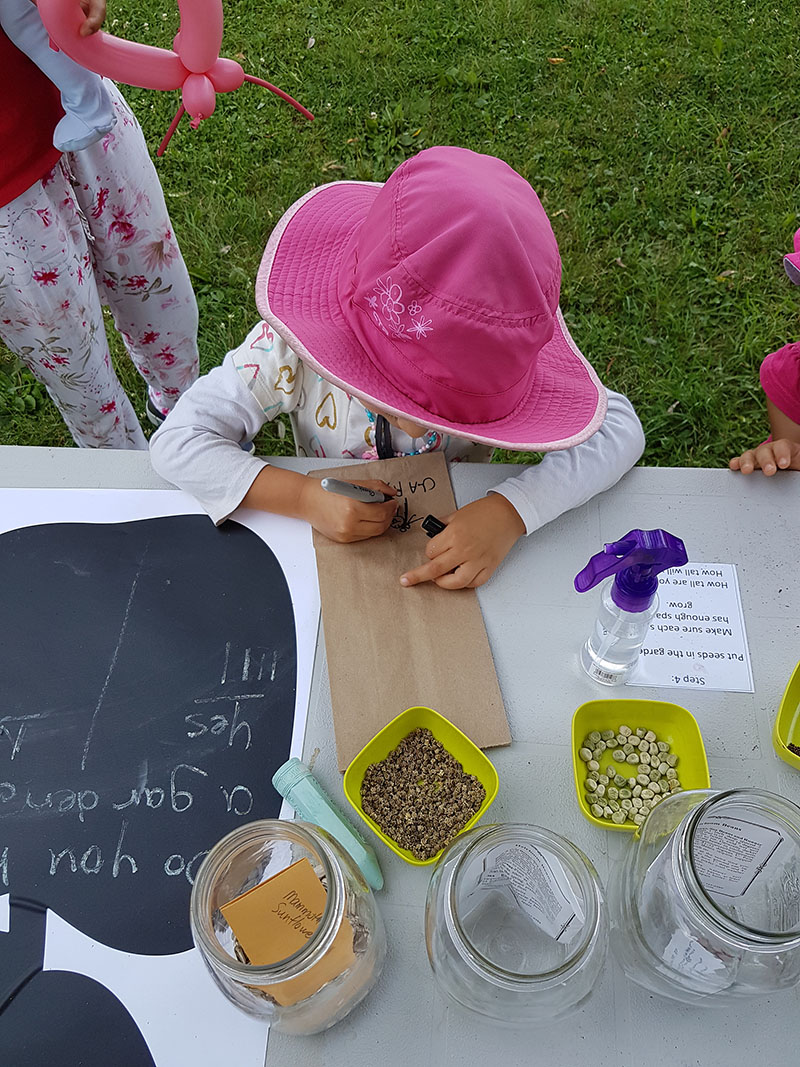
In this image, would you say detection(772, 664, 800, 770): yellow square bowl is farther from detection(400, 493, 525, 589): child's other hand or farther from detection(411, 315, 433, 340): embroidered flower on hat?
detection(411, 315, 433, 340): embroidered flower on hat

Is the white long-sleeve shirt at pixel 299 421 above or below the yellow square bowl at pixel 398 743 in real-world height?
above

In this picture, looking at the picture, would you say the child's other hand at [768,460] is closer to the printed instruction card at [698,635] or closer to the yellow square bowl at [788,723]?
the printed instruction card at [698,635]

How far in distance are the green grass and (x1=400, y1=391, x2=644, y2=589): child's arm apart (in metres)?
0.89

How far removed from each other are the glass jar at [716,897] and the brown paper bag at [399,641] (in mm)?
193

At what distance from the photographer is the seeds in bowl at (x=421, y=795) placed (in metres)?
0.71

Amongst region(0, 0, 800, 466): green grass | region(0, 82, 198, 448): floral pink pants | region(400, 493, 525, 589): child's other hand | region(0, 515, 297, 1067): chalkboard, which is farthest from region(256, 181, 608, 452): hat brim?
region(0, 0, 800, 466): green grass

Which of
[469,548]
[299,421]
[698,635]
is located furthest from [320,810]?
[299,421]

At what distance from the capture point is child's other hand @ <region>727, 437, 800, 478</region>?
926mm

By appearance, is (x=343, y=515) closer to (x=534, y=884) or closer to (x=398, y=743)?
(x=398, y=743)

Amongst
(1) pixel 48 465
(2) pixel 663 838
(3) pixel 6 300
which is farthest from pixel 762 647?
(3) pixel 6 300

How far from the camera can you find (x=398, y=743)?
30.0 inches

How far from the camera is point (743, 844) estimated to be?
1.93 ft

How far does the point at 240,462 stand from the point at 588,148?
5.70 ft

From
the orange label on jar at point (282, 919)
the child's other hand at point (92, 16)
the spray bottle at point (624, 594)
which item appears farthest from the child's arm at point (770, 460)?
the child's other hand at point (92, 16)
